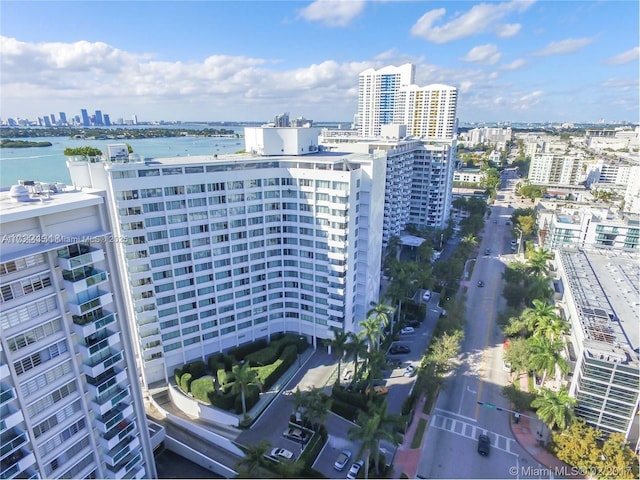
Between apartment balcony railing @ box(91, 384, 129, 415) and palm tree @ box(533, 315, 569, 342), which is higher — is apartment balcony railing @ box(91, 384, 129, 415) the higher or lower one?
the higher one

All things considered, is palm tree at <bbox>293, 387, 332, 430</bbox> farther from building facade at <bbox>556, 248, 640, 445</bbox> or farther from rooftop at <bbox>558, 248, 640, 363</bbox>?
rooftop at <bbox>558, 248, 640, 363</bbox>

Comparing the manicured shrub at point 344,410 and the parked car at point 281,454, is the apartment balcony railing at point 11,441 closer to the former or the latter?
the parked car at point 281,454

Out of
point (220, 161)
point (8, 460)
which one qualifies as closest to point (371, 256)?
point (220, 161)

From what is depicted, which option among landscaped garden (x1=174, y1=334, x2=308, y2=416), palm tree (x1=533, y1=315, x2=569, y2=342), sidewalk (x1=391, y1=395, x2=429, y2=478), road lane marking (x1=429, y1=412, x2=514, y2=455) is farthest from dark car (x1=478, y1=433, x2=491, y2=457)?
landscaped garden (x1=174, y1=334, x2=308, y2=416)

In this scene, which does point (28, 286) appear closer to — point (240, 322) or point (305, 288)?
point (240, 322)

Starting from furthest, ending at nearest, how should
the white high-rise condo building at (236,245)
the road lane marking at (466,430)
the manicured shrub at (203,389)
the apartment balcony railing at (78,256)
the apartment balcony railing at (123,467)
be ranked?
the manicured shrub at (203,389) < the white high-rise condo building at (236,245) < the road lane marking at (466,430) < the apartment balcony railing at (123,467) < the apartment balcony railing at (78,256)

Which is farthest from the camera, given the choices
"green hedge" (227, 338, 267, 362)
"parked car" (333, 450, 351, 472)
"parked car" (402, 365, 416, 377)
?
"green hedge" (227, 338, 267, 362)

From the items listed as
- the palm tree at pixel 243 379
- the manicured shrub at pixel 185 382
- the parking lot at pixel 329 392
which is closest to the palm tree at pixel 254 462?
the parking lot at pixel 329 392
